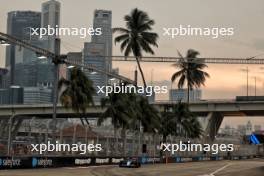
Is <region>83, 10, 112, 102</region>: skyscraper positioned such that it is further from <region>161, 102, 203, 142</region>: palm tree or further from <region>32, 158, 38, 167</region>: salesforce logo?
<region>32, 158, 38, 167</region>: salesforce logo

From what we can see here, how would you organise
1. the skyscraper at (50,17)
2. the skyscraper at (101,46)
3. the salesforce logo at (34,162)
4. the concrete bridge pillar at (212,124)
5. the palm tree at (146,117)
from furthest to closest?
the concrete bridge pillar at (212,124) → the palm tree at (146,117) → the skyscraper at (101,46) → the skyscraper at (50,17) → the salesforce logo at (34,162)

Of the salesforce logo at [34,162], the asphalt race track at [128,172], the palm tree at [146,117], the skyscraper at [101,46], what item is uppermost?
the skyscraper at [101,46]

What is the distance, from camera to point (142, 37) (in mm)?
88188

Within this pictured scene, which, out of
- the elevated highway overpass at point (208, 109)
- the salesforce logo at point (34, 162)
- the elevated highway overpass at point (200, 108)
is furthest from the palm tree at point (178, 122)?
the salesforce logo at point (34, 162)

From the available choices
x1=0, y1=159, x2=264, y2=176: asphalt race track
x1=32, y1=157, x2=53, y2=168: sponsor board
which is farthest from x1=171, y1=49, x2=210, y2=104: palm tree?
x1=32, y1=157, x2=53, y2=168: sponsor board

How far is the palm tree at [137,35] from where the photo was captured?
87375mm

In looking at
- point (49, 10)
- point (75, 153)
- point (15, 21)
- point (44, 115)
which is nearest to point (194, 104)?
point (44, 115)

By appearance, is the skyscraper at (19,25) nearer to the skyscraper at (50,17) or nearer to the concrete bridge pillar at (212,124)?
the skyscraper at (50,17)

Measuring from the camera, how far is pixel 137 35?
288 ft

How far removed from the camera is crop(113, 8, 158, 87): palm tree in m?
87.4

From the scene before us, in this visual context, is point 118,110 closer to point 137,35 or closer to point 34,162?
point 137,35

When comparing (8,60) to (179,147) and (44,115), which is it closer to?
(179,147)

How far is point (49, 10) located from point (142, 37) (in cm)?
2504

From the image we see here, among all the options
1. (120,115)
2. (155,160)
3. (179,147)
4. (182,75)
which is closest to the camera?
(155,160)
